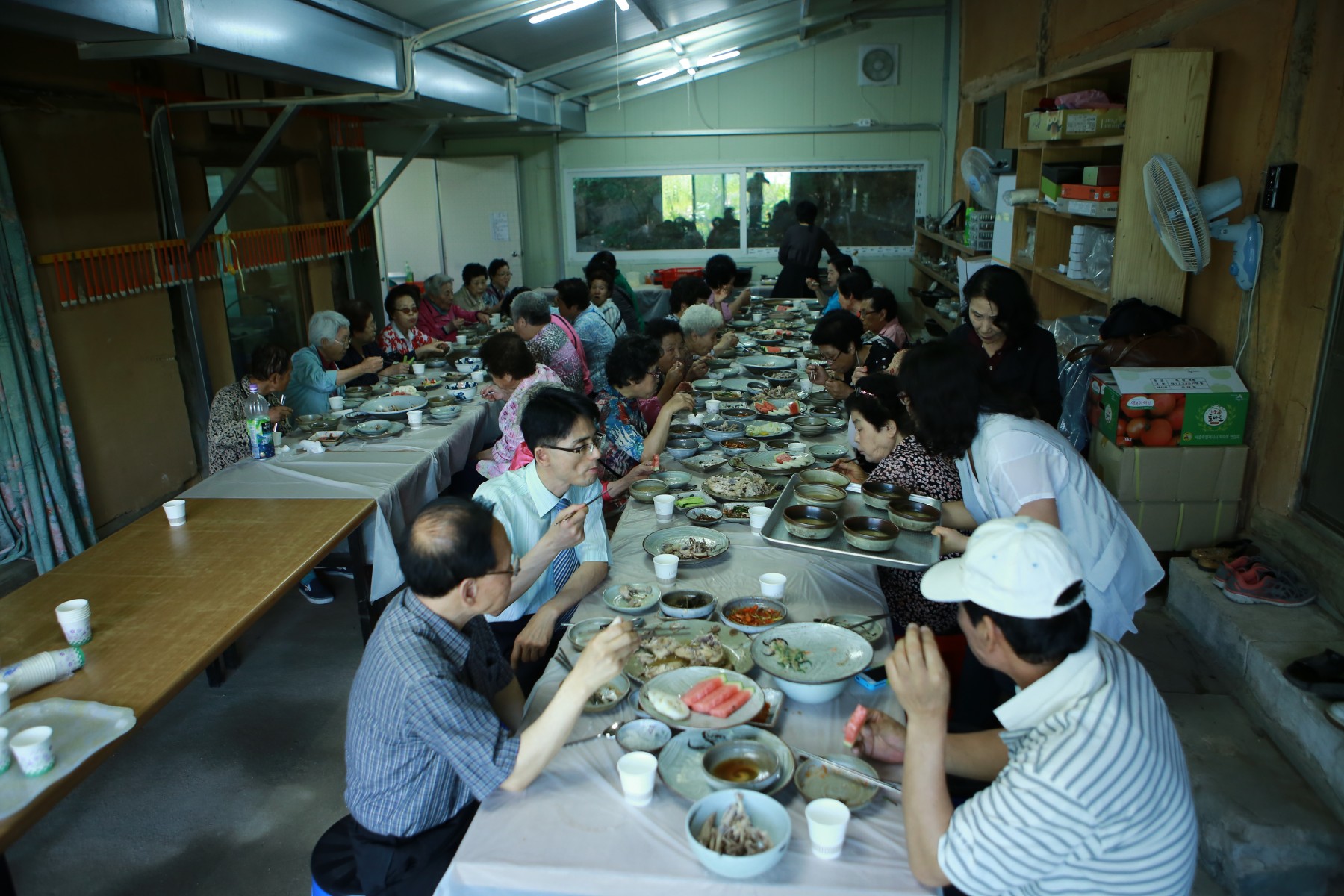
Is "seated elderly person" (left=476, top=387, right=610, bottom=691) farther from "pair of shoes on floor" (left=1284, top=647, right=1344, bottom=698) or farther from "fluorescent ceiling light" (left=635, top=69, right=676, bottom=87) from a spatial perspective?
"fluorescent ceiling light" (left=635, top=69, right=676, bottom=87)

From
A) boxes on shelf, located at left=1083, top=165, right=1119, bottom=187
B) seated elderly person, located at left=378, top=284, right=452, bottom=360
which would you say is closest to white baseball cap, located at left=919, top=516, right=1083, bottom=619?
boxes on shelf, located at left=1083, top=165, right=1119, bottom=187

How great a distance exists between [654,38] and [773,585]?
6482 millimetres

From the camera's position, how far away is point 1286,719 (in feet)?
9.95

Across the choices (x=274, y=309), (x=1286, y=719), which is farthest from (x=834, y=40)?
(x=1286, y=719)

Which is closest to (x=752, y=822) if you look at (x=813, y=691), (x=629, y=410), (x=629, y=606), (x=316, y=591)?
(x=813, y=691)

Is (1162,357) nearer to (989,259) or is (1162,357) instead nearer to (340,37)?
(989,259)

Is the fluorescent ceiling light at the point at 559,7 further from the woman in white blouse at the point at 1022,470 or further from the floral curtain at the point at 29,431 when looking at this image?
the woman in white blouse at the point at 1022,470

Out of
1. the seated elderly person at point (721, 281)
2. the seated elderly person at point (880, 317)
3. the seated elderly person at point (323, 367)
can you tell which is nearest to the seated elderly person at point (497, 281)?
the seated elderly person at point (721, 281)

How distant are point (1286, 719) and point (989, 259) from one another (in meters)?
5.55

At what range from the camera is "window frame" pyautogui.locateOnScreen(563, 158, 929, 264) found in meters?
10.9

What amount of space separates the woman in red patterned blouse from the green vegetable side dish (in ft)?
2.28

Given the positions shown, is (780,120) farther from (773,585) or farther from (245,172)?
(773,585)

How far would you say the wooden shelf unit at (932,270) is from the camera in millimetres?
8664

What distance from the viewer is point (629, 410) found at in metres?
4.16
